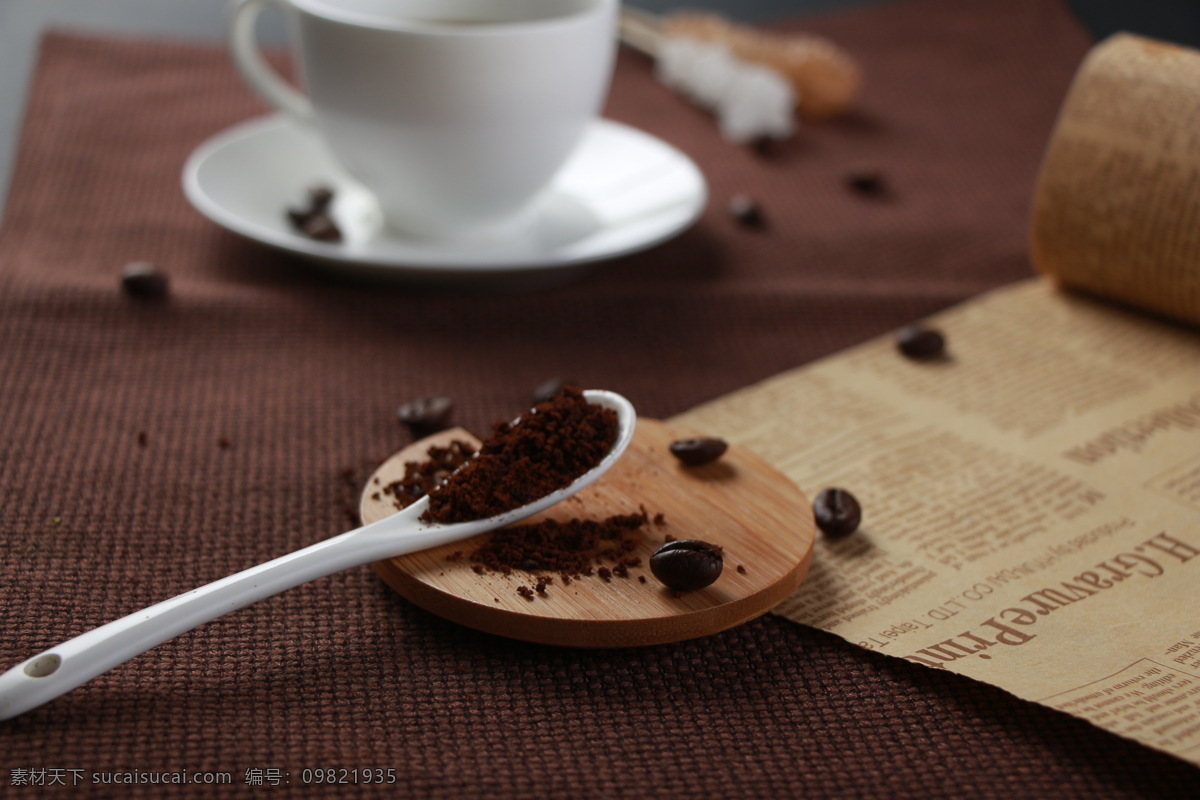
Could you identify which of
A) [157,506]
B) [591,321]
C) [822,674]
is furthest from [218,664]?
[591,321]

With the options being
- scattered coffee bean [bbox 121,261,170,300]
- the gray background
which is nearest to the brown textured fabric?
scattered coffee bean [bbox 121,261,170,300]

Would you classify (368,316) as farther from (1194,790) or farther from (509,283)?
(1194,790)

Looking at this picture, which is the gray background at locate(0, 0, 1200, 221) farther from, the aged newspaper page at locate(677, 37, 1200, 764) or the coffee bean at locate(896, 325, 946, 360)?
the coffee bean at locate(896, 325, 946, 360)

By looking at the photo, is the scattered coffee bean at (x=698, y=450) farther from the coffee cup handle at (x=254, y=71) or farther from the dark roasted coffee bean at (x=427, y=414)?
the coffee cup handle at (x=254, y=71)

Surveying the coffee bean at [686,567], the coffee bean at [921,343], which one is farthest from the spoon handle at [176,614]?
the coffee bean at [921,343]

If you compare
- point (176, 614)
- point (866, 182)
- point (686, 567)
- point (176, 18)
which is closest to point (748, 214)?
point (866, 182)

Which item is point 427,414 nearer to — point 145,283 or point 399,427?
point 399,427
